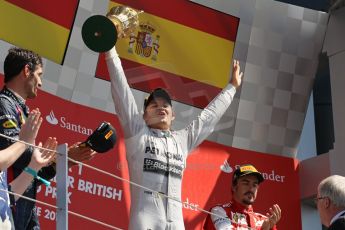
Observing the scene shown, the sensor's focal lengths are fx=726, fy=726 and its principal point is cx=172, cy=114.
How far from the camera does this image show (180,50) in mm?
5961

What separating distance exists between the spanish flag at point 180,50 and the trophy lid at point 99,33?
8.35ft

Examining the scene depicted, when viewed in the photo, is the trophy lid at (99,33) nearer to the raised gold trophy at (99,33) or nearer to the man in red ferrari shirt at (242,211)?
the raised gold trophy at (99,33)

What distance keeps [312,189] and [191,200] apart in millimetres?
1168

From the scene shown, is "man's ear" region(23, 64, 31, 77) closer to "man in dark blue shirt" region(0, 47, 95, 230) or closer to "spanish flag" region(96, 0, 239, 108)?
"man in dark blue shirt" region(0, 47, 95, 230)

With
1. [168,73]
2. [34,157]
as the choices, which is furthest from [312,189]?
[34,157]

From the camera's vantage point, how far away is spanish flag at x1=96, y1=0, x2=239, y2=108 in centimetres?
573

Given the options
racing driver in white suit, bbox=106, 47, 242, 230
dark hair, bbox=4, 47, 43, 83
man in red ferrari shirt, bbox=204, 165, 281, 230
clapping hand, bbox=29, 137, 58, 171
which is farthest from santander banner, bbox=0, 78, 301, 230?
clapping hand, bbox=29, 137, 58, 171

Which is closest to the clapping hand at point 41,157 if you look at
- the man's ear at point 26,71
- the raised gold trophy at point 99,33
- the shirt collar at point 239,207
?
the man's ear at point 26,71

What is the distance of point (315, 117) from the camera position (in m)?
7.14

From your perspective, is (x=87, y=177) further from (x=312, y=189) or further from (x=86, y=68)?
(x=312, y=189)

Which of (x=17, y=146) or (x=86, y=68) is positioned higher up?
(x=86, y=68)

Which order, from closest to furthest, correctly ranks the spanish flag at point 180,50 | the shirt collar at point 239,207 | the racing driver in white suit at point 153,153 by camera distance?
the racing driver in white suit at point 153,153
the shirt collar at point 239,207
the spanish flag at point 180,50

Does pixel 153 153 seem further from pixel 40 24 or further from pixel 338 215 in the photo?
pixel 40 24

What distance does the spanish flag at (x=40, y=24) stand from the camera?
5.05 metres
